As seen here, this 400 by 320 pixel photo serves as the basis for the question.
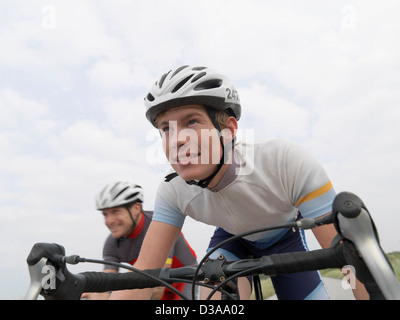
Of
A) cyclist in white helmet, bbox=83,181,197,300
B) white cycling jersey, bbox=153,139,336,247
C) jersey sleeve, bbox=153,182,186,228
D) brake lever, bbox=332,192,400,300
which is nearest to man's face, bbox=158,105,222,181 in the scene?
white cycling jersey, bbox=153,139,336,247

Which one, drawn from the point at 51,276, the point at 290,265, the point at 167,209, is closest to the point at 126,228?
the point at 167,209

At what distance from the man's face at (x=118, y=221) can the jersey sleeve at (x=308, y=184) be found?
332cm

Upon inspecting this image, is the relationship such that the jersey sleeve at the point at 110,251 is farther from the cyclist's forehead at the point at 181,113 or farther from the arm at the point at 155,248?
the cyclist's forehead at the point at 181,113

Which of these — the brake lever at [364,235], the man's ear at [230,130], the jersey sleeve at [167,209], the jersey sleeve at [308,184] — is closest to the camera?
the brake lever at [364,235]

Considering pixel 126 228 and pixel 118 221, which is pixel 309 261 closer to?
pixel 126 228

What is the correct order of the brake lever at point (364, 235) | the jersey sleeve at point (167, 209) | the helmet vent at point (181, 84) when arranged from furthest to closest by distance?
the jersey sleeve at point (167, 209), the helmet vent at point (181, 84), the brake lever at point (364, 235)

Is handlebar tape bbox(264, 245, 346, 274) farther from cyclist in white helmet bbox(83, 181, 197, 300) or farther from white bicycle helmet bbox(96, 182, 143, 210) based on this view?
white bicycle helmet bbox(96, 182, 143, 210)

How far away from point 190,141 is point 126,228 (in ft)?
10.6

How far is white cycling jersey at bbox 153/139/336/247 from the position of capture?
2396 mm

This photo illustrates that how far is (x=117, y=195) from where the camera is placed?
5.49 metres

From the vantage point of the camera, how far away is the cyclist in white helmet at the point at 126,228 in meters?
4.96

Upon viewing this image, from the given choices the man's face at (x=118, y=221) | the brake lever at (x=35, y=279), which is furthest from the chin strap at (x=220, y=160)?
the man's face at (x=118, y=221)

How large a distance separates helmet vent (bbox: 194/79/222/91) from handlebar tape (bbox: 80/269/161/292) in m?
1.58

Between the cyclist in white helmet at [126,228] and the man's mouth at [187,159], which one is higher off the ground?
the cyclist in white helmet at [126,228]
